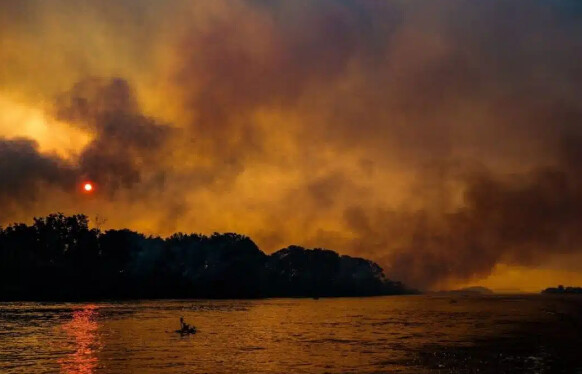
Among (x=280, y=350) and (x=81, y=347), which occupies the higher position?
(x=280, y=350)

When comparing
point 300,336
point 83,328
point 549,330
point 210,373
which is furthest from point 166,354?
point 549,330

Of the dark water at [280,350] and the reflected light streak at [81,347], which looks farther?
the dark water at [280,350]

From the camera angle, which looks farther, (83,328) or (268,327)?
(268,327)

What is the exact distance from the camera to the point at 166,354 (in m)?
83.4

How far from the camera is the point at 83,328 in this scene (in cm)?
12962

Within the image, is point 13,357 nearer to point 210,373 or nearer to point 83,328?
point 210,373

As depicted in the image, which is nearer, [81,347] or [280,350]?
[280,350]

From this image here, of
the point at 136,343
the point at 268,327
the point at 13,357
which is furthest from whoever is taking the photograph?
the point at 268,327

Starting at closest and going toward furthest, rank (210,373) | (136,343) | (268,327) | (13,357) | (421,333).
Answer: (210,373) → (13,357) → (136,343) → (421,333) → (268,327)

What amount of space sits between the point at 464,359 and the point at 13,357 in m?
58.6

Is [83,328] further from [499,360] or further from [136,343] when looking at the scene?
[499,360]

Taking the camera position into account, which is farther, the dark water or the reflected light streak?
the dark water

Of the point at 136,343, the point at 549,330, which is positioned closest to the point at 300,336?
the point at 136,343

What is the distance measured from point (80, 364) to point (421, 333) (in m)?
73.7
